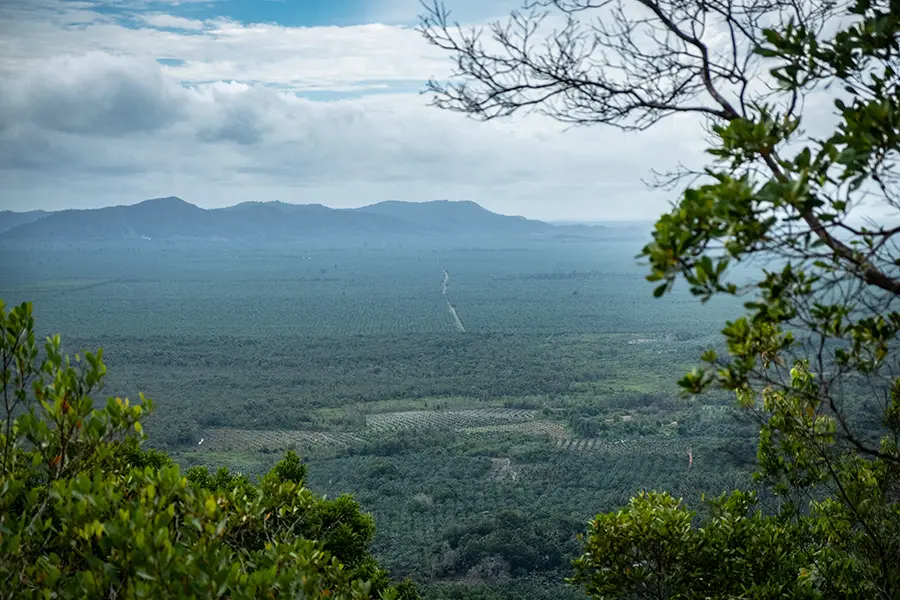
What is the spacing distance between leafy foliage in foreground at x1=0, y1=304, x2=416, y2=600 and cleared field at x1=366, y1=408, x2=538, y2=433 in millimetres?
39489

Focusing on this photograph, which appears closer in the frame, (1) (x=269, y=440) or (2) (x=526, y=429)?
(1) (x=269, y=440)

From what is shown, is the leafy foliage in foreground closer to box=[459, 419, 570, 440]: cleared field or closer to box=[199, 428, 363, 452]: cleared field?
box=[199, 428, 363, 452]: cleared field

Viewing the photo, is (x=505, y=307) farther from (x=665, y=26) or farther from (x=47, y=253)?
(x=47, y=253)

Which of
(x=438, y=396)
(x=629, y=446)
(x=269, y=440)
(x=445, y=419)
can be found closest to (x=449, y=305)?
(x=438, y=396)

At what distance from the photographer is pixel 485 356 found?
65.0 m

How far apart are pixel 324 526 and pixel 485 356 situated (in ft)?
190

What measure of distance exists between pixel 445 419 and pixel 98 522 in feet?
144

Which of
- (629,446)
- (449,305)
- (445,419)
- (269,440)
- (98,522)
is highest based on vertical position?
(98,522)

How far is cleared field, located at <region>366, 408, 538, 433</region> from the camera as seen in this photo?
145 feet

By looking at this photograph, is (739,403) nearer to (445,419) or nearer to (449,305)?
(445,419)

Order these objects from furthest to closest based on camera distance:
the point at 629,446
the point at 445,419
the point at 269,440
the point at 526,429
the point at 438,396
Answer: the point at 438,396 → the point at 445,419 → the point at 526,429 → the point at 269,440 → the point at 629,446

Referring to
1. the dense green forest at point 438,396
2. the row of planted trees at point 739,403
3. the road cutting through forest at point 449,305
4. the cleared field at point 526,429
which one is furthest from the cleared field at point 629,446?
the road cutting through forest at point 449,305

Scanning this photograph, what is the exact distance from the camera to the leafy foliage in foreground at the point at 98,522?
278 centimetres

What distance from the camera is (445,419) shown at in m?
46.4
